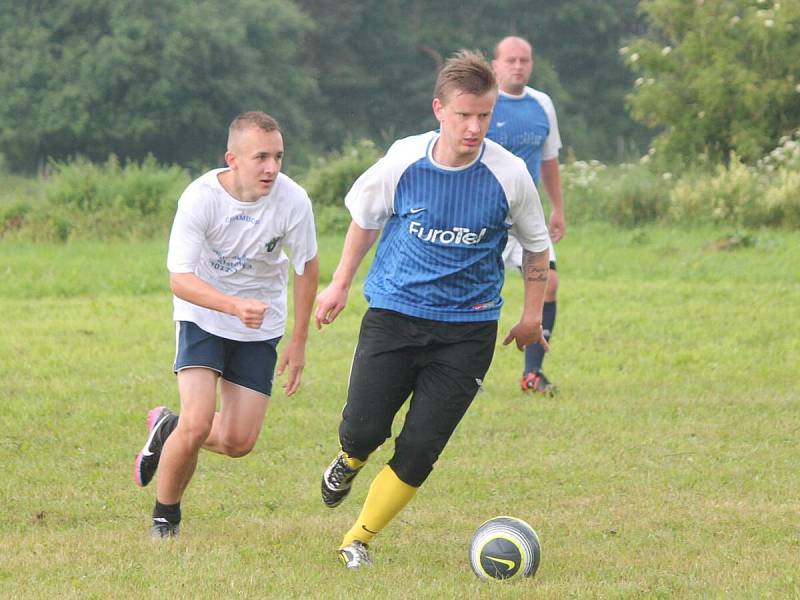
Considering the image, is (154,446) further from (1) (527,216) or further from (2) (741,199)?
(2) (741,199)

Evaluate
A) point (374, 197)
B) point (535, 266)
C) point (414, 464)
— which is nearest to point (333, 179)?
point (535, 266)

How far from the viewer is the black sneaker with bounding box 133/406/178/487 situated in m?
7.12

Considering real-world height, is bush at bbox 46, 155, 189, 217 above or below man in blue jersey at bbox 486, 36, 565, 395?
below

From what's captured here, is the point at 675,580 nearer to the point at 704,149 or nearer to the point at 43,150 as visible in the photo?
the point at 704,149

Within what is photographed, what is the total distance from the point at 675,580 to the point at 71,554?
8.72 feet

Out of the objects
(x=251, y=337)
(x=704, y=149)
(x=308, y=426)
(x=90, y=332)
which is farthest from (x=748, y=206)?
(x=251, y=337)

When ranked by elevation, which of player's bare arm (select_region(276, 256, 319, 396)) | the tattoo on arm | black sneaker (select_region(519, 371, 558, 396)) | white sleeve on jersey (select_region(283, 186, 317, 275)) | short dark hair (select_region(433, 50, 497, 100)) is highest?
short dark hair (select_region(433, 50, 497, 100))

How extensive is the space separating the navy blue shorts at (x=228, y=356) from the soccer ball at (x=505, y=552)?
4.84 feet

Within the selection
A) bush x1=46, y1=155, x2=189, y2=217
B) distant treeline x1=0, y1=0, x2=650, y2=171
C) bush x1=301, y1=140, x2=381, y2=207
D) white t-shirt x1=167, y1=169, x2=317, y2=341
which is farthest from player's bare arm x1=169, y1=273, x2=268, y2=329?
distant treeline x1=0, y1=0, x2=650, y2=171

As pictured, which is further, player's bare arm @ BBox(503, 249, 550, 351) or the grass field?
player's bare arm @ BBox(503, 249, 550, 351)

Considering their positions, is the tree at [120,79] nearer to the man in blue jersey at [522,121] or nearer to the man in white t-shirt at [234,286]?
the man in blue jersey at [522,121]

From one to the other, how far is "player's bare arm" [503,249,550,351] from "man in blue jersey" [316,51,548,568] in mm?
12

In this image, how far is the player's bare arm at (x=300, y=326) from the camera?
21.3 feet

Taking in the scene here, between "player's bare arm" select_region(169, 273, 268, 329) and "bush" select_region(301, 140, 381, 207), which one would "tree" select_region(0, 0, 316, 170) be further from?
"player's bare arm" select_region(169, 273, 268, 329)
